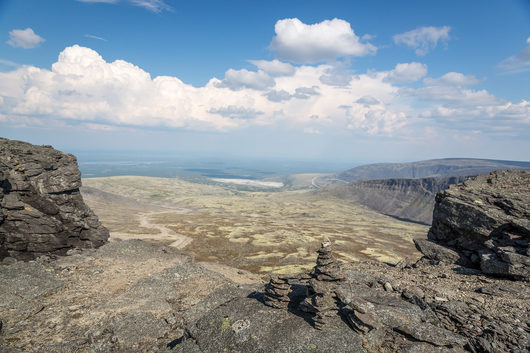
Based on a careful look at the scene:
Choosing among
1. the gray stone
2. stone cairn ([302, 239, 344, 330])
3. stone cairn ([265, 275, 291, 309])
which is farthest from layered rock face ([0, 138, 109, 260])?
the gray stone

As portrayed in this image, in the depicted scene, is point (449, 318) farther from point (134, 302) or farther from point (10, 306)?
point (10, 306)

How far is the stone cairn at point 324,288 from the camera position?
80.3 feet

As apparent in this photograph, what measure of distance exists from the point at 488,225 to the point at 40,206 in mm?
80839

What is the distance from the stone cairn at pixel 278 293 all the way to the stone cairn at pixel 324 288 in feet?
8.33

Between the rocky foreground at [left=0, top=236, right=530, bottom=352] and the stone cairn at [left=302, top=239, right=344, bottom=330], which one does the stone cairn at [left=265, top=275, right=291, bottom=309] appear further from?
the stone cairn at [left=302, top=239, right=344, bottom=330]

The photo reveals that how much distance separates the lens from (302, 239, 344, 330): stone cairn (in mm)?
24469

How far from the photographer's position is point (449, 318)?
1001 inches

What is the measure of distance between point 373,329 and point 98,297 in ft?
113

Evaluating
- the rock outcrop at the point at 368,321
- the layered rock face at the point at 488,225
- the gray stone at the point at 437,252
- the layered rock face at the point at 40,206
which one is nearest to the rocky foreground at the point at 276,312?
the rock outcrop at the point at 368,321

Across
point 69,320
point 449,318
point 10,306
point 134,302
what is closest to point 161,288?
point 134,302

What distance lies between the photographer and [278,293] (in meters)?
28.0

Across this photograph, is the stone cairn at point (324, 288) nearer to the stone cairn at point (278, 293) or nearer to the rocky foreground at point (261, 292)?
the rocky foreground at point (261, 292)

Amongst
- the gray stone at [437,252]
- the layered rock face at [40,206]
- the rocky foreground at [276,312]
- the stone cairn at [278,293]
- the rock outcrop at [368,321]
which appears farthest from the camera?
the layered rock face at [40,206]

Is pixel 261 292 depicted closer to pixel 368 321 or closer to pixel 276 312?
pixel 276 312
